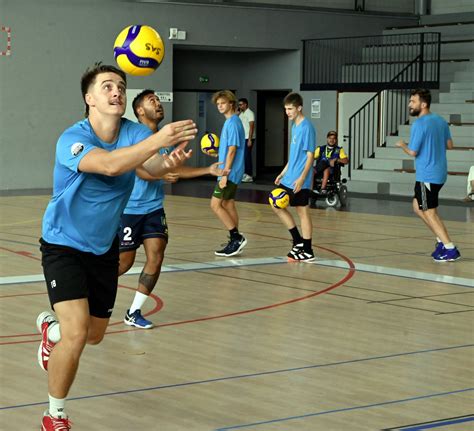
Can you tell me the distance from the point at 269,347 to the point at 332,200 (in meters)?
11.8

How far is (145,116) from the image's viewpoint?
8.32 m

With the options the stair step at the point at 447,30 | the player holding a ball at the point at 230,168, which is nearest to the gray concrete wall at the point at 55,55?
the stair step at the point at 447,30

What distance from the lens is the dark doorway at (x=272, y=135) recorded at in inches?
1160

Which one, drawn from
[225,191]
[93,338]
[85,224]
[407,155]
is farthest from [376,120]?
[85,224]

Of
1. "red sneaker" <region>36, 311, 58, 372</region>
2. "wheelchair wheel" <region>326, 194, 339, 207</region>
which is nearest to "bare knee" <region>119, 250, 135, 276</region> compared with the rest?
"red sneaker" <region>36, 311, 58, 372</region>

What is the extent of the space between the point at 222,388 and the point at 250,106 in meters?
22.7

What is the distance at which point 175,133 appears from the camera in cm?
470

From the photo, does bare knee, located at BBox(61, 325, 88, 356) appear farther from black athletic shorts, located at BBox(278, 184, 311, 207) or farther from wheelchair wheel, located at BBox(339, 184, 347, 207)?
wheelchair wheel, located at BBox(339, 184, 347, 207)

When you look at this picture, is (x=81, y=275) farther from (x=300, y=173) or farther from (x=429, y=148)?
(x=429, y=148)

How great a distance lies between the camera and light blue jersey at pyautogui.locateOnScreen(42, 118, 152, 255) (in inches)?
206

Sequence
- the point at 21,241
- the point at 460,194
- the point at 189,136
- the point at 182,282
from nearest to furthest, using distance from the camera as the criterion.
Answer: the point at 189,136, the point at 182,282, the point at 21,241, the point at 460,194

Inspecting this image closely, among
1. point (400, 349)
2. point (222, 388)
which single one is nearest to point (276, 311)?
point (400, 349)

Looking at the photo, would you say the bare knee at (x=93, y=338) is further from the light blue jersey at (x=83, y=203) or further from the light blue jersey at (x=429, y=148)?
the light blue jersey at (x=429, y=148)

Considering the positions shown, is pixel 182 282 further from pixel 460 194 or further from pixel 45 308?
pixel 460 194
